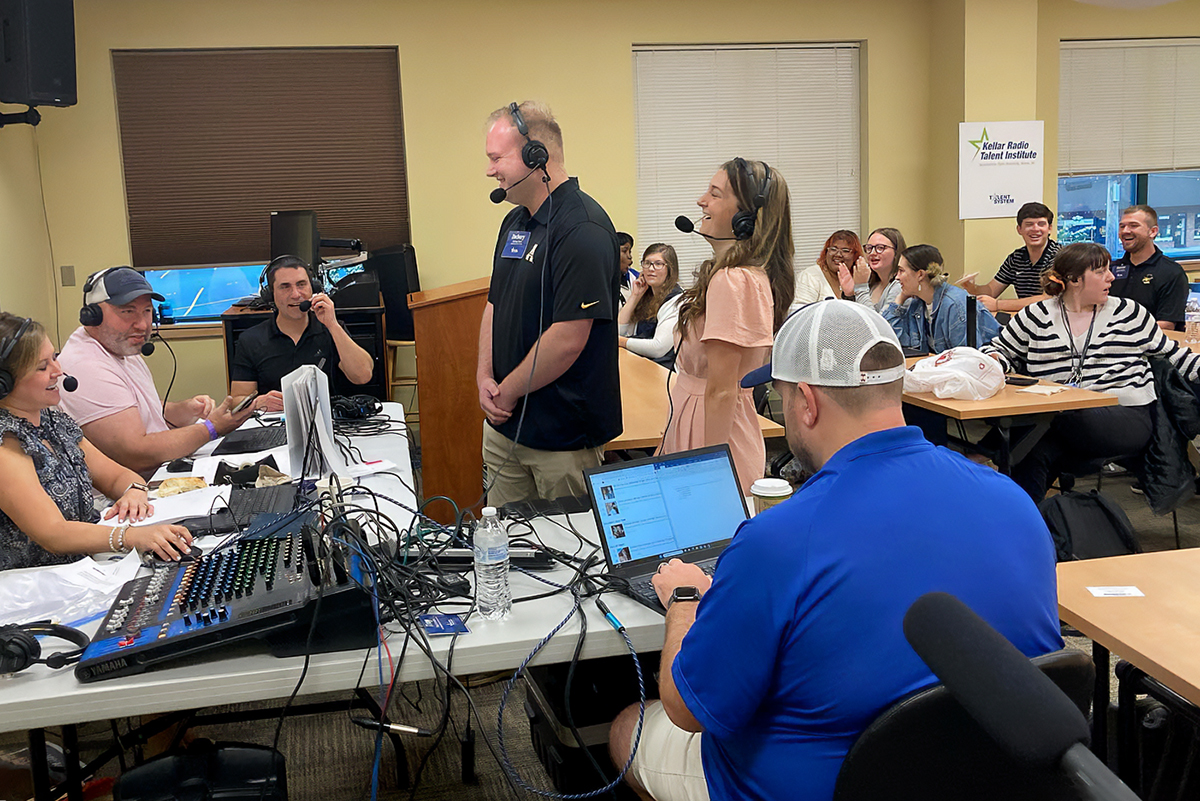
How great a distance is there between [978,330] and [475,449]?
284 centimetres

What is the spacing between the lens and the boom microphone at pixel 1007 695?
44 centimetres

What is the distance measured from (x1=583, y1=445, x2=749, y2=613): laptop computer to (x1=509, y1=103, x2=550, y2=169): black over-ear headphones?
3.68 feet

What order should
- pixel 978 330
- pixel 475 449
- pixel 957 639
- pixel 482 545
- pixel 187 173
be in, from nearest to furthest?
pixel 957 639
pixel 482 545
pixel 475 449
pixel 978 330
pixel 187 173

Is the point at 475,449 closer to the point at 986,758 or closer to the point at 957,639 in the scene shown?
the point at 986,758

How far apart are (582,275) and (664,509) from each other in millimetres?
936

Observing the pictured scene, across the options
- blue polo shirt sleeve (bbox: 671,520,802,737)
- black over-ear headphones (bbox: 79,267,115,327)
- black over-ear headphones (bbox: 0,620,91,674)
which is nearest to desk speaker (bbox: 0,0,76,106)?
black over-ear headphones (bbox: 79,267,115,327)

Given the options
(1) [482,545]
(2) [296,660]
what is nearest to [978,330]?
(1) [482,545]

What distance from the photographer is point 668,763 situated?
165 cm

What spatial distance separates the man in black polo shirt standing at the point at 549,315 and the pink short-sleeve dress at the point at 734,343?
0.77ft

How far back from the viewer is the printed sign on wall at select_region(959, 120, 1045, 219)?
6574 millimetres

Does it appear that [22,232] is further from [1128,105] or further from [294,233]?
[1128,105]

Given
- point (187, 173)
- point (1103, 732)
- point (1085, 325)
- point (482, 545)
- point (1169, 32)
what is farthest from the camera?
point (1169, 32)

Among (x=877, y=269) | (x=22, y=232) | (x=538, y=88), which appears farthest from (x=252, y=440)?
(x=538, y=88)

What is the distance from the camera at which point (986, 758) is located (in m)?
1.09
